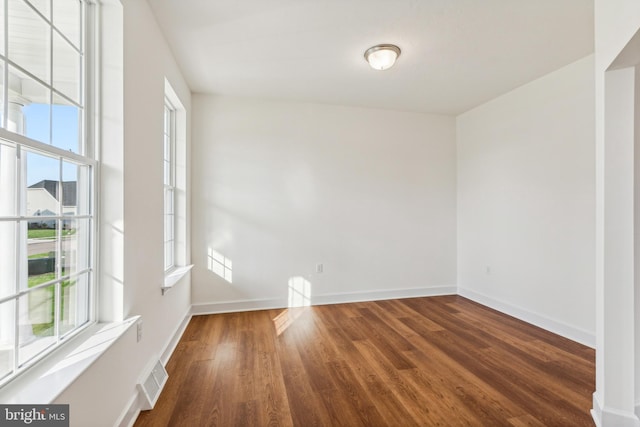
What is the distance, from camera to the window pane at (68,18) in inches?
53.0

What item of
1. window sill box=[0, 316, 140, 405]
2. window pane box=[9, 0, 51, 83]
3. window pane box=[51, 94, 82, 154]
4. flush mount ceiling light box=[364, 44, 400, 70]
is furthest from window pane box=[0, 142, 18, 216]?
flush mount ceiling light box=[364, 44, 400, 70]

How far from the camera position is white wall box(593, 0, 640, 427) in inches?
62.7

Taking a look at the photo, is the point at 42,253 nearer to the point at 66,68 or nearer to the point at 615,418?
the point at 66,68

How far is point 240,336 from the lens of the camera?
2896 millimetres

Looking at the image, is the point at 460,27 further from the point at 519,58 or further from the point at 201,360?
the point at 201,360

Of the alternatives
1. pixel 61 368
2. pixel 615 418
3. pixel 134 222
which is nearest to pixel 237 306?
pixel 134 222

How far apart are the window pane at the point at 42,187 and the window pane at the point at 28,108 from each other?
0.31ft

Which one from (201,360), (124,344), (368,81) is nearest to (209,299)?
Answer: (201,360)

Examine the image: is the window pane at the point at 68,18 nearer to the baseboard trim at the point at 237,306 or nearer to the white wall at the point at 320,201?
the white wall at the point at 320,201

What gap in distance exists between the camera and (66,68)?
139cm

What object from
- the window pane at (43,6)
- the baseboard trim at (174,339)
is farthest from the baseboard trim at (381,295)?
the window pane at (43,6)

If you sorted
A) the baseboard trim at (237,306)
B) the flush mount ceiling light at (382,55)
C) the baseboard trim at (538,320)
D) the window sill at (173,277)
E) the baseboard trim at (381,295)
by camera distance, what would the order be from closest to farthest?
the window sill at (173,277)
the flush mount ceiling light at (382,55)
the baseboard trim at (538,320)
the baseboard trim at (237,306)
the baseboard trim at (381,295)

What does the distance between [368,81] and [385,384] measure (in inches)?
119

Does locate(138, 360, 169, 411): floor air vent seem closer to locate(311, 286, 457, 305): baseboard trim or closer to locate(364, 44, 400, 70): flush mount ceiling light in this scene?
locate(311, 286, 457, 305): baseboard trim
